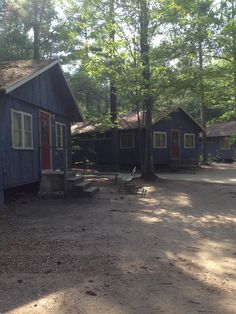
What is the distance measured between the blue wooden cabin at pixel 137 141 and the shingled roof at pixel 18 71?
44.1ft

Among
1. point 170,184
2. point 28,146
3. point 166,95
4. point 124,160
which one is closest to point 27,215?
point 28,146


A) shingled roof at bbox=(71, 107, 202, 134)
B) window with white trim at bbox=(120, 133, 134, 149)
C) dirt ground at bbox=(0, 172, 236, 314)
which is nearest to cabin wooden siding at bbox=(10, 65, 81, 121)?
dirt ground at bbox=(0, 172, 236, 314)

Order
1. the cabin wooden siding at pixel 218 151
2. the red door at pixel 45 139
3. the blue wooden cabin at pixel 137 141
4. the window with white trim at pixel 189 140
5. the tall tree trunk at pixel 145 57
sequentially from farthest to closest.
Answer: the cabin wooden siding at pixel 218 151, the window with white trim at pixel 189 140, the blue wooden cabin at pixel 137 141, the tall tree trunk at pixel 145 57, the red door at pixel 45 139

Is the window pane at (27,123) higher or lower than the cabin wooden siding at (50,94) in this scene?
lower

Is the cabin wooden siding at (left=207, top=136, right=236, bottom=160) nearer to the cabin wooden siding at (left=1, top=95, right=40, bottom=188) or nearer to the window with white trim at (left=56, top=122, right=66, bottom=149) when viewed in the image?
the window with white trim at (left=56, top=122, right=66, bottom=149)

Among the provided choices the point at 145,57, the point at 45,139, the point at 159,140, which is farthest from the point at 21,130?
the point at 159,140

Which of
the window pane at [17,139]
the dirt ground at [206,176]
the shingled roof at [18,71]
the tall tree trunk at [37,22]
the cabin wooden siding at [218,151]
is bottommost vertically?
the dirt ground at [206,176]

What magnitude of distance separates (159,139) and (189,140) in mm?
4256

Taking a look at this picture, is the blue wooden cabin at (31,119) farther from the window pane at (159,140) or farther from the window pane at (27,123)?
the window pane at (159,140)

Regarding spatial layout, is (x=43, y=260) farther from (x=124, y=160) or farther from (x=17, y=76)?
(x=124, y=160)

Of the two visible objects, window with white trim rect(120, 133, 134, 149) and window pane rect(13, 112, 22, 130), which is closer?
window pane rect(13, 112, 22, 130)

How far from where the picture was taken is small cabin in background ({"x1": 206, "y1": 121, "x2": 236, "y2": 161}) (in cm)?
4019

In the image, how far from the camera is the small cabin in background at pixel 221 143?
40.2 m

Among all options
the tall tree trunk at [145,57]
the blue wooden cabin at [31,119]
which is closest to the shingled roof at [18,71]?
the blue wooden cabin at [31,119]
